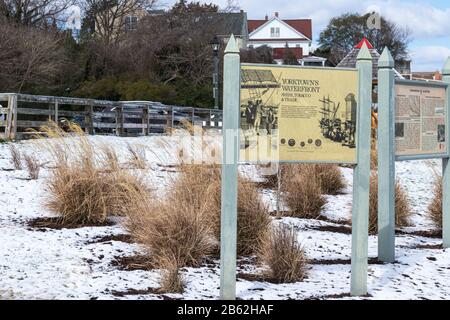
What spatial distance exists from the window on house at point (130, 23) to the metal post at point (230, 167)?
4369 cm

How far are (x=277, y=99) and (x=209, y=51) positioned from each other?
130 ft

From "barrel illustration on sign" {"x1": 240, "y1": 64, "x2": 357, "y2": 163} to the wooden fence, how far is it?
390 inches

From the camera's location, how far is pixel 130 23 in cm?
5041

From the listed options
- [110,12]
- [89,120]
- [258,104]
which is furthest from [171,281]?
[110,12]

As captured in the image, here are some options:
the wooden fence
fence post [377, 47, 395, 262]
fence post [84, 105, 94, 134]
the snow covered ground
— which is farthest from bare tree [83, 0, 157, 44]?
fence post [377, 47, 395, 262]

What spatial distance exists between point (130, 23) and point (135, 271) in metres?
46.5

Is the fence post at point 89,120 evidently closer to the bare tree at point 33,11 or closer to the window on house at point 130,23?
the bare tree at point 33,11

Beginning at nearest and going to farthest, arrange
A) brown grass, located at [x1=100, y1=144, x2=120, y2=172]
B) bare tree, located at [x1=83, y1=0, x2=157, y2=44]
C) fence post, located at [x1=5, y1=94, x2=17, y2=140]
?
1. brown grass, located at [x1=100, y1=144, x2=120, y2=172]
2. fence post, located at [x1=5, y1=94, x2=17, y2=140]
3. bare tree, located at [x1=83, y1=0, x2=157, y2=44]

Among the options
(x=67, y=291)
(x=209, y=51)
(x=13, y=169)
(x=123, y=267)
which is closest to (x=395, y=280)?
(x=123, y=267)

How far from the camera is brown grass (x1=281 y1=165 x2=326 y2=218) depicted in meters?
9.01

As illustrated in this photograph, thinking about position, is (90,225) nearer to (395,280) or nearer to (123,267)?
(123,267)

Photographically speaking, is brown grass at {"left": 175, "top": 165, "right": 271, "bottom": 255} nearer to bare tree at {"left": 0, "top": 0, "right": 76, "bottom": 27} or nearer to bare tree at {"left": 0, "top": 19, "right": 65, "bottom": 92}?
bare tree at {"left": 0, "top": 19, "right": 65, "bottom": 92}

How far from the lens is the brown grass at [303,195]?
29.6 ft
